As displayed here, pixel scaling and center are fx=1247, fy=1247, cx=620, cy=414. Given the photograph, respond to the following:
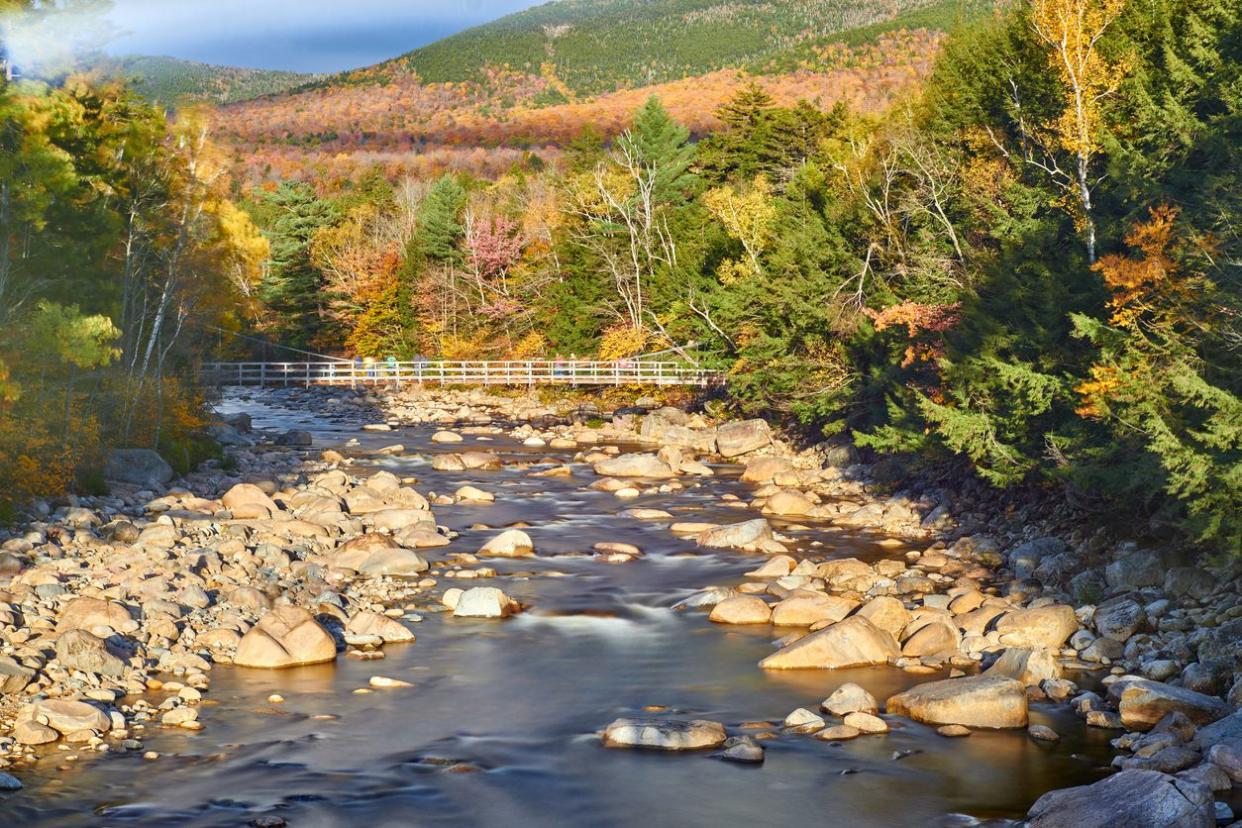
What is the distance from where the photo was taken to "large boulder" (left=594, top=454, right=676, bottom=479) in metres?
37.2

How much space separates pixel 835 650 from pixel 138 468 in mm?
19071

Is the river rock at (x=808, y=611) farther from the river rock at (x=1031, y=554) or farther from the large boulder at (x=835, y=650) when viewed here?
the river rock at (x=1031, y=554)

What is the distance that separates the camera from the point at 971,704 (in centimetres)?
1562

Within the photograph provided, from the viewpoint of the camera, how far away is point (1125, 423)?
20578 mm

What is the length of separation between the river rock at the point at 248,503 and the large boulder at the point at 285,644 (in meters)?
9.50

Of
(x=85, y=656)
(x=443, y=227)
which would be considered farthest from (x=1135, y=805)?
(x=443, y=227)

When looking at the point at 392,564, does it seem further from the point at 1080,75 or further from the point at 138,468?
the point at 1080,75

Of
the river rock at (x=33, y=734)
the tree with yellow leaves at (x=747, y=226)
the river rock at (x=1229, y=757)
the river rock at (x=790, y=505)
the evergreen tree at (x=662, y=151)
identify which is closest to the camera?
the river rock at (x=1229, y=757)

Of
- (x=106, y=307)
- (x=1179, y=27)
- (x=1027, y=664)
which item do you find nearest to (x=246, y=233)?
(x=106, y=307)

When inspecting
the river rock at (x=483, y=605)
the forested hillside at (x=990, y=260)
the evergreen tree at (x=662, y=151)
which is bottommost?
the river rock at (x=483, y=605)

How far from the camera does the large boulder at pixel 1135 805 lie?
11.7 metres

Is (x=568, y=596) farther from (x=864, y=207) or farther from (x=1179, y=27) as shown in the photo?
(x=864, y=207)

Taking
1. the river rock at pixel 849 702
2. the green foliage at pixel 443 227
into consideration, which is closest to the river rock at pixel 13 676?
the river rock at pixel 849 702

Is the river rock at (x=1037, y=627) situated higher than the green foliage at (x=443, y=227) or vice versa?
the green foliage at (x=443, y=227)
